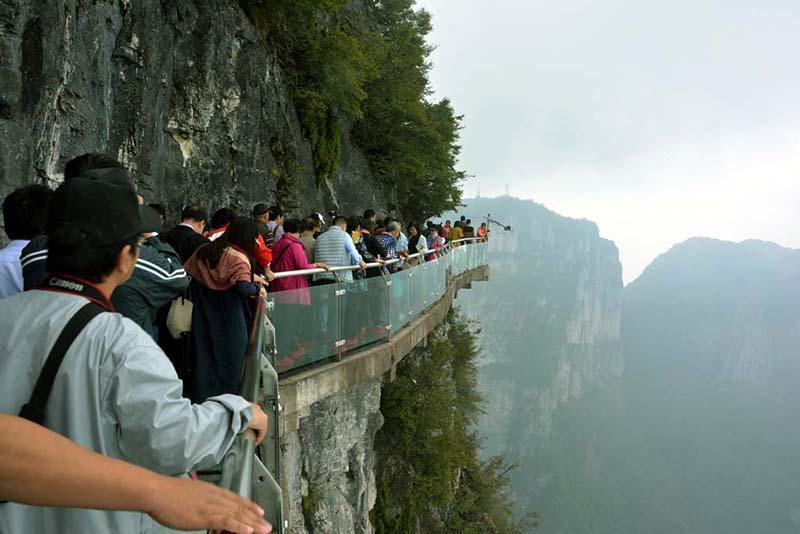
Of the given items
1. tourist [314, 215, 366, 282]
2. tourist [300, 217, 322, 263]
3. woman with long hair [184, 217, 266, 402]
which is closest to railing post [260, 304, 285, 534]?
woman with long hair [184, 217, 266, 402]

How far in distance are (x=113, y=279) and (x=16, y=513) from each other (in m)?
0.59

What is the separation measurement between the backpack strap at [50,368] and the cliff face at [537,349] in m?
123

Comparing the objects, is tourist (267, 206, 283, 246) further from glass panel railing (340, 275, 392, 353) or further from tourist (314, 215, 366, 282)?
glass panel railing (340, 275, 392, 353)

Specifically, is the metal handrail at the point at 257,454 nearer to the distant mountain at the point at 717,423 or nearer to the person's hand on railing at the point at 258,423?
the person's hand on railing at the point at 258,423

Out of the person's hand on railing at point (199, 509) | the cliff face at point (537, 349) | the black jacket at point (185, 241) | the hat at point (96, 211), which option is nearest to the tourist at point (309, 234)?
the black jacket at point (185, 241)

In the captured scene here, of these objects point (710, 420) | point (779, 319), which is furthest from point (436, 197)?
point (779, 319)

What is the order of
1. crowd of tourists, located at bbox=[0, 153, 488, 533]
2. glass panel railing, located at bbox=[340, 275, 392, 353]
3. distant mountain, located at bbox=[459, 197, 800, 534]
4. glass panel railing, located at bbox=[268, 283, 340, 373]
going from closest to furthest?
crowd of tourists, located at bbox=[0, 153, 488, 533] < glass panel railing, located at bbox=[268, 283, 340, 373] < glass panel railing, located at bbox=[340, 275, 392, 353] < distant mountain, located at bbox=[459, 197, 800, 534]

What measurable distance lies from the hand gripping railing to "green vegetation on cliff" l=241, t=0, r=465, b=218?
1468 cm

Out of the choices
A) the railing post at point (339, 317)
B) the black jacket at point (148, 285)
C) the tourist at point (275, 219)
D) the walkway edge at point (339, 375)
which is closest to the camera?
the black jacket at point (148, 285)

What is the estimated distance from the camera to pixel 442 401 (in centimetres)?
1655

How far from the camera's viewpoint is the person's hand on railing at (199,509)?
1.13 m

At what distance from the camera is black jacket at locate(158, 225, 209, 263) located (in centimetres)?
484

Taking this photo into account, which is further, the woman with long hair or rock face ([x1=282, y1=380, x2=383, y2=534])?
rock face ([x1=282, y1=380, x2=383, y2=534])

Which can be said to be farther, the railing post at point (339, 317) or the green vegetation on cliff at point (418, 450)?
the green vegetation on cliff at point (418, 450)
